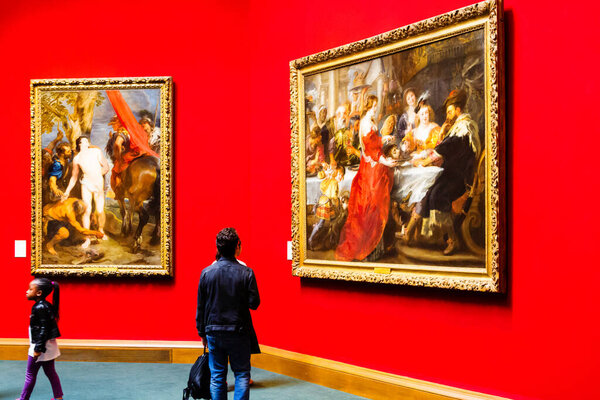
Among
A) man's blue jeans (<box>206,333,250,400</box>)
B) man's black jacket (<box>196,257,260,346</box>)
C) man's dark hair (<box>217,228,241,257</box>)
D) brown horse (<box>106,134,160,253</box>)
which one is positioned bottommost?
man's blue jeans (<box>206,333,250,400</box>)

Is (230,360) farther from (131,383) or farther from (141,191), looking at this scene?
(141,191)

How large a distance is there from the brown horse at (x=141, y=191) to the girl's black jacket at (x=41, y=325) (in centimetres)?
307

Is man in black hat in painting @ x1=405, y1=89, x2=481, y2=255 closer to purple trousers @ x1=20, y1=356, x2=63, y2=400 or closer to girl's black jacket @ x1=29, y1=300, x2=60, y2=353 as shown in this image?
girl's black jacket @ x1=29, y1=300, x2=60, y2=353

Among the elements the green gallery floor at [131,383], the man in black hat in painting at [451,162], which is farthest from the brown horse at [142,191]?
the man in black hat in painting at [451,162]

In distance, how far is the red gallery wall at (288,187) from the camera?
20.3ft

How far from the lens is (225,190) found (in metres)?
10.6

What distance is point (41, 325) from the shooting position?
7465 mm

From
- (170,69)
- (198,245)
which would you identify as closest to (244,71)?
(170,69)

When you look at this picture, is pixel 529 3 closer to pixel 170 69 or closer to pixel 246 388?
pixel 246 388

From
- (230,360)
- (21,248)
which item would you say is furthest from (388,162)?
(21,248)

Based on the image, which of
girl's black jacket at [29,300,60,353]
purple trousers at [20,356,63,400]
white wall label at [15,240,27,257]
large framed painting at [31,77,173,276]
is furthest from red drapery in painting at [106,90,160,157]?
purple trousers at [20,356,63,400]

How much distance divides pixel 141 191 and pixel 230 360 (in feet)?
15.1

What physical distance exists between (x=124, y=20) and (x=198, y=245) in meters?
4.03

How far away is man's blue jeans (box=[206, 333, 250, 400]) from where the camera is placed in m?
6.67
